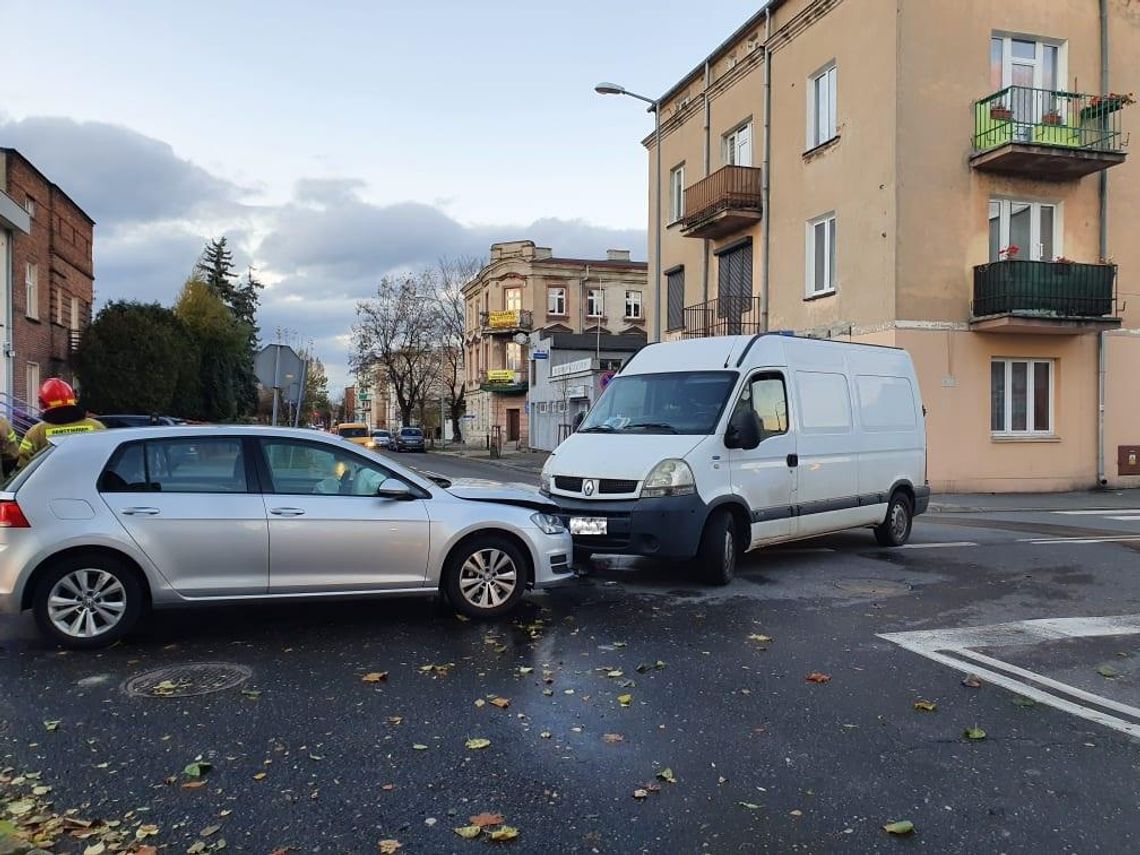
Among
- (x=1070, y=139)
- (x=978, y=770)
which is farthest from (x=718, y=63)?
(x=978, y=770)

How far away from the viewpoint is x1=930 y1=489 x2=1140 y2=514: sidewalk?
16078 mm

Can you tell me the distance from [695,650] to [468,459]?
1380 inches

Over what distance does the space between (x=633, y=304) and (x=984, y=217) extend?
41323 millimetres

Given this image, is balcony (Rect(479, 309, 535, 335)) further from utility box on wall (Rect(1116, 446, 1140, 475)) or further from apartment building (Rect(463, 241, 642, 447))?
utility box on wall (Rect(1116, 446, 1140, 475))

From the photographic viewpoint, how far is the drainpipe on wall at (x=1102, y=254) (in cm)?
1920

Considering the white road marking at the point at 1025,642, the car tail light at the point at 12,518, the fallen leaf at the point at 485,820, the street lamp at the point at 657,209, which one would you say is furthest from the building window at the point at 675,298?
the fallen leaf at the point at 485,820

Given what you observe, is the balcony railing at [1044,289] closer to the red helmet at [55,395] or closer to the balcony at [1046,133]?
the balcony at [1046,133]

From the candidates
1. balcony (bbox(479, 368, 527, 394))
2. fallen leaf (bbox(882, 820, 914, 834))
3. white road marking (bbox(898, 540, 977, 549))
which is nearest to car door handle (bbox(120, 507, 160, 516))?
fallen leaf (bbox(882, 820, 914, 834))

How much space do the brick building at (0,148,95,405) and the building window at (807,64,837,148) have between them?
2198 centimetres

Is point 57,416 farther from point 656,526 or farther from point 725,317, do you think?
point 725,317

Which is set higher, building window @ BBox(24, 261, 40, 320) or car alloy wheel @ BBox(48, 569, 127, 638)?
building window @ BBox(24, 261, 40, 320)

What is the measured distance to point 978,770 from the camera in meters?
3.98

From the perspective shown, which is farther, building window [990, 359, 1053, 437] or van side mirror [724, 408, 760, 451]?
building window [990, 359, 1053, 437]

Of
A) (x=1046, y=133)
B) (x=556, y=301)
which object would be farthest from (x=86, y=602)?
(x=556, y=301)
